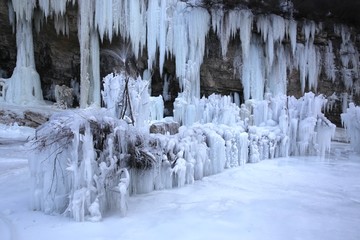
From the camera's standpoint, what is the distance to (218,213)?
4.08 meters

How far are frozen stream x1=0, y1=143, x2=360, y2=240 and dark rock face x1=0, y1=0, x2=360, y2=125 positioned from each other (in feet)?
34.8

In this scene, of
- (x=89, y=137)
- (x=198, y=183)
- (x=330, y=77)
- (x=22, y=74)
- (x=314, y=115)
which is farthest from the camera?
(x=330, y=77)

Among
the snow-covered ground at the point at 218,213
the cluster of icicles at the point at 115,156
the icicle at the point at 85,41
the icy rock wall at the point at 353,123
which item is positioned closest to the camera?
the snow-covered ground at the point at 218,213

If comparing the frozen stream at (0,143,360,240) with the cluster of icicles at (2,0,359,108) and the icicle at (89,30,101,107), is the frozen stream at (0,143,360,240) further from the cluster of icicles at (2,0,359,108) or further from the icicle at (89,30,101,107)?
the cluster of icicles at (2,0,359,108)

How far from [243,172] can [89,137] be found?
12.9ft

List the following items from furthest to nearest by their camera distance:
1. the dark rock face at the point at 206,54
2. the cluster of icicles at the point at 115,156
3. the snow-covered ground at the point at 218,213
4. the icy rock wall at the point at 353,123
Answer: the dark rock face at the point at 206,54, the icy rock wall at the point at 353,123, the cluster of icicles at the point at 115,156, the snow-covered ground at the point at 218,213

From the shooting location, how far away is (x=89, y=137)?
4.00 meters

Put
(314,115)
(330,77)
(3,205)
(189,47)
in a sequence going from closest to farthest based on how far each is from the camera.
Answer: (3,205), (314,115), (189,47), (330,77)

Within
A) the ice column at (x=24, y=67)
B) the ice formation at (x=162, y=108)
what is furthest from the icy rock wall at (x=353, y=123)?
the ice column at (x=24, y=67)

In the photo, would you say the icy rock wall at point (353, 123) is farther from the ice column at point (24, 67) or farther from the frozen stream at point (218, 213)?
the ice column at point (24, 67)

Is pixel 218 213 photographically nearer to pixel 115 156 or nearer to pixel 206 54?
pixel 115 156

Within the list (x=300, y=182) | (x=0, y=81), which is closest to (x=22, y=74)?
(x=0, y=81)

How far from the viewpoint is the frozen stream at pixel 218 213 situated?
343 cm

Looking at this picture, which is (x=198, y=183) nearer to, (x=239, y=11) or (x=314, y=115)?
(x=314, y=115)
